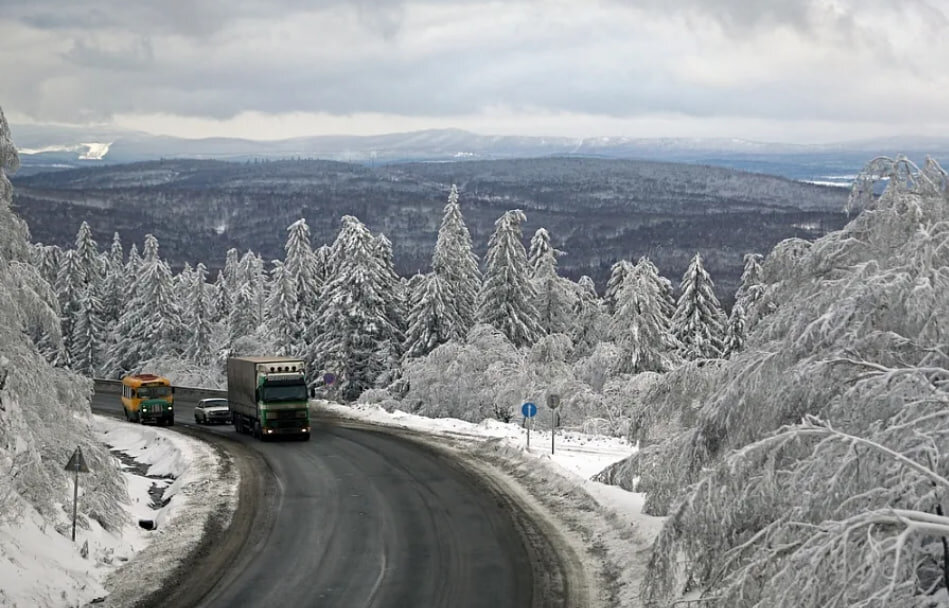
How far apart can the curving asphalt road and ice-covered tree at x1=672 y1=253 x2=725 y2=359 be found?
30077 millimetres

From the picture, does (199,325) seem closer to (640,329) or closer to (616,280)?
(616,280)

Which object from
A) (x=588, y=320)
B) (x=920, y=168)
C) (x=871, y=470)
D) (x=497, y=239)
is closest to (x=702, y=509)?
(x=871, y=470)

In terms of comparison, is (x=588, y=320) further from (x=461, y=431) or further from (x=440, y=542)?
(x=440, y=542)

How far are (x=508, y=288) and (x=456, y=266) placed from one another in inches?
210

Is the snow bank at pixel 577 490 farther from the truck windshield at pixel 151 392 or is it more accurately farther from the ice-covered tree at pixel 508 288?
the truck windshield at pixel 151 392

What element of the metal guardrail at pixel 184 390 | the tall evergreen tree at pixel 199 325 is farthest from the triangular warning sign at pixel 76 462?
the tall evergreen tree at pixel 199 325

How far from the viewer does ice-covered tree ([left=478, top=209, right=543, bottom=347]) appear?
5694cm

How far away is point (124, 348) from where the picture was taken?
8788cm

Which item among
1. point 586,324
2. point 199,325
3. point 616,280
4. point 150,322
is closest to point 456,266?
point 586,324

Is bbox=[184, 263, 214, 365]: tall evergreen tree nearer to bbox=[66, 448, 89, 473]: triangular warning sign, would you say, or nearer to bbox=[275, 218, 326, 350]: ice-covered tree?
bbox=[275, 218, 326, 350]: ice-covered tree

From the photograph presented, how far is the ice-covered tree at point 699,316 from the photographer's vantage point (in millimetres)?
58156

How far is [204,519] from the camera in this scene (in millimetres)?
23359

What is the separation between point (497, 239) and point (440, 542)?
37.5m

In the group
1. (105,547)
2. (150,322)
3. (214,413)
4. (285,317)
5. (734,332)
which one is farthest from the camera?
(150,322)
